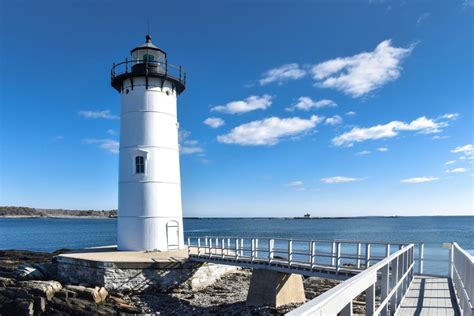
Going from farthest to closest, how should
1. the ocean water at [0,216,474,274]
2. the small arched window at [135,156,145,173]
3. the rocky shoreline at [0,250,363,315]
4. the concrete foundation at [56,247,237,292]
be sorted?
1. the ocean water at [0,216,474,274]
2. the small arched window at [135,156,145,173]
3. the concrete foundation at [56,247,237,292]
4. the rocky shoreline at [0,250,363,315]

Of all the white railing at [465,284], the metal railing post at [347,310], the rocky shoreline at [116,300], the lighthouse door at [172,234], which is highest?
the metal railing post at [347,310]

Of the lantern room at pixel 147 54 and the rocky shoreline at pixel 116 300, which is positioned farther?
the lantern room at pixel 147 54

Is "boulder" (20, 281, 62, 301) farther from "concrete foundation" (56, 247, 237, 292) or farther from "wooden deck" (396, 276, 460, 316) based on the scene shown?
"wooden deck" (396, 276, 460, 316)

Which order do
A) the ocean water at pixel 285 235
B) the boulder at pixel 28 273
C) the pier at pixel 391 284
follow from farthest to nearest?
the ocean water at pixel 285 235
the boulder at pixel 28 273
the pier at pixel 391 284

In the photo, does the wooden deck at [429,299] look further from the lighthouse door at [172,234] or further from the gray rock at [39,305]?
the lighthouse door at [172,234]

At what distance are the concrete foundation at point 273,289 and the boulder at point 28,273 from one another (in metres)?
9.85

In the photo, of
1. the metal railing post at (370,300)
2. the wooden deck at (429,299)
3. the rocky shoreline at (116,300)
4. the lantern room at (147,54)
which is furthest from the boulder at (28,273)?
the metal railing post at (370,300)

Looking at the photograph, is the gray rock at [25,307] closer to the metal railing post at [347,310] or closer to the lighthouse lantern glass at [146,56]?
the lighthouse lantern glass at [146,56]

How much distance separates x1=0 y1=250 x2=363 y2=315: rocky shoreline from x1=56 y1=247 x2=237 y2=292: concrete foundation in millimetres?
321

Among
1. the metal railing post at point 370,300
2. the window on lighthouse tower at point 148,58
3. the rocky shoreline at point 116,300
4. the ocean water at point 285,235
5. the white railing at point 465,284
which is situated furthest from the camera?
the ocean water at point 285,235

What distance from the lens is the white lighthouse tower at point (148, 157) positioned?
1938 cm

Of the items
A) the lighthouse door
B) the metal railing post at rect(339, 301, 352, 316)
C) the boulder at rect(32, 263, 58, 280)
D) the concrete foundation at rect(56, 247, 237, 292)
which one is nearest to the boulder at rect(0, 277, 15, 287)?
the boulder at rect(32, 263, 58, 280)

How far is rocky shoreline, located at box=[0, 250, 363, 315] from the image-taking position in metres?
13.5

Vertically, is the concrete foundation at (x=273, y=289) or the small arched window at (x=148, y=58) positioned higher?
the small arched window at (x=148, y=58)
